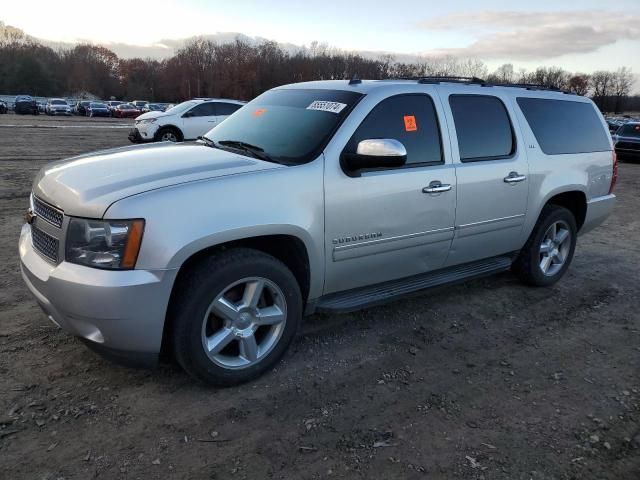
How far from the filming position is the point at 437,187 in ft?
12.7

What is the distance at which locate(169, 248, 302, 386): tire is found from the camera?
293cm

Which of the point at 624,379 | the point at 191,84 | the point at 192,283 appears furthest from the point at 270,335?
the point at 191,84

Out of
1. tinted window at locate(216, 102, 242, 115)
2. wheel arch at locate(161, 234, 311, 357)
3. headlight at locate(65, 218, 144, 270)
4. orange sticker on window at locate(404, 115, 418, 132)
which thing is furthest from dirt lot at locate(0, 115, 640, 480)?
tinted window at locate(216, 102, 242, 115)

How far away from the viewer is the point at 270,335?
11.0 feet

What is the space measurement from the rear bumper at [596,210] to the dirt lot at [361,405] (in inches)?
47.9

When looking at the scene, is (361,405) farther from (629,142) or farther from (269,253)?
(629,142)

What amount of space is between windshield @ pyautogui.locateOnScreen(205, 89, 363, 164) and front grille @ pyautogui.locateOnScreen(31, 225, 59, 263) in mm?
1425

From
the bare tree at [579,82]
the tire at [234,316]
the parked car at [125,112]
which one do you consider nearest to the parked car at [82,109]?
the parked car at [125,112]

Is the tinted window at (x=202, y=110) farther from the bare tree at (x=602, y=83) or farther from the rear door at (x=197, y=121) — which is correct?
the bare tree at (x=602, y=83)

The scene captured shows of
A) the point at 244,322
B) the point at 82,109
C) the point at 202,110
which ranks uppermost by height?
the point at 82,109

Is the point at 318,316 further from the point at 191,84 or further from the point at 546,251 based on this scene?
the point at 191,84

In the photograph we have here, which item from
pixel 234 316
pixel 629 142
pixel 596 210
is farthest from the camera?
pixel 629 142

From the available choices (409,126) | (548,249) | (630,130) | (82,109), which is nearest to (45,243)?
(409,126)

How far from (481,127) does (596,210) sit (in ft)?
6.66
